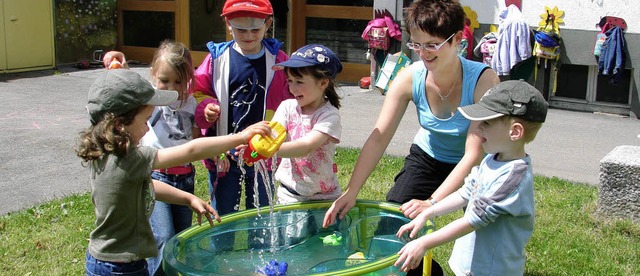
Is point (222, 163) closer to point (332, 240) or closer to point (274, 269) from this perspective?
point (332, 240)

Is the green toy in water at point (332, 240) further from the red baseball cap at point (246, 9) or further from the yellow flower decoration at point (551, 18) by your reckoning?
the yellow flower decoration at point (551, 18)

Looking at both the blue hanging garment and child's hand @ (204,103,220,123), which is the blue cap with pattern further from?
the blue hanging garment

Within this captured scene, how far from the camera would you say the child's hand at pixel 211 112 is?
350 centimetres

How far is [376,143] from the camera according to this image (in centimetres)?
343

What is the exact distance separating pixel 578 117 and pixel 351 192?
598cm

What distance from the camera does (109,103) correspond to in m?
2.62

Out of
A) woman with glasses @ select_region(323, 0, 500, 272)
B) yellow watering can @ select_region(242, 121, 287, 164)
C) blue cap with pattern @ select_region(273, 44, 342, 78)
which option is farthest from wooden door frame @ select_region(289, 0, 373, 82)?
yellow watering can @ select_region(242, 121, 287, 164)

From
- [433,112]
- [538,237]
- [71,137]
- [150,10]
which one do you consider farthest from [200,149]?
[150,10]

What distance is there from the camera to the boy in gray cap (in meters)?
2.59

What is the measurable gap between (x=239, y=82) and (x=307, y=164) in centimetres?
62

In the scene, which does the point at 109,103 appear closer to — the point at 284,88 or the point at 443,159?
the point at 284,88

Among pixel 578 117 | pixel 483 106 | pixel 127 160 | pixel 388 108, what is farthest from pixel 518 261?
pixel 578 117

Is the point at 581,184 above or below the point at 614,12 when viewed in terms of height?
below

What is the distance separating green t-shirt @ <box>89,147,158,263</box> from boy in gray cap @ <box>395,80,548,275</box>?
0.96 m
